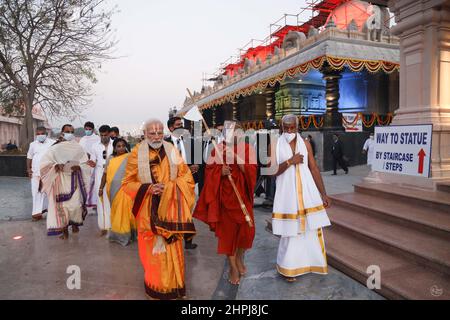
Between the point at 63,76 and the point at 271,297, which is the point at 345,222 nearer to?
the point at 271,297

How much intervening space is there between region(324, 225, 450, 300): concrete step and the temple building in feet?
13.6

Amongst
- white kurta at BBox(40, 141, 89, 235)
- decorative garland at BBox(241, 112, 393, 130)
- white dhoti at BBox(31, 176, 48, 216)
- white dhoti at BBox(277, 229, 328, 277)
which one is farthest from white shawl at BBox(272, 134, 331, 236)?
decorative garland at BBox(241, 112, 393, 130)

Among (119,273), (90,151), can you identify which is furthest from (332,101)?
(119,273)

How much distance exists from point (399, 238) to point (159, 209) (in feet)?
9.83

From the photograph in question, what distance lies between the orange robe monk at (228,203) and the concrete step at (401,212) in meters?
2.24

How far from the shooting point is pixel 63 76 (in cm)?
1537

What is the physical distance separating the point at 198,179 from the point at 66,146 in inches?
99.4

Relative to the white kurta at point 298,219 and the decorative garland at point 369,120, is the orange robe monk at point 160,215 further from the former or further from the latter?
the decorative garland at point 369,120

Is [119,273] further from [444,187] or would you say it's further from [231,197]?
[444,187]

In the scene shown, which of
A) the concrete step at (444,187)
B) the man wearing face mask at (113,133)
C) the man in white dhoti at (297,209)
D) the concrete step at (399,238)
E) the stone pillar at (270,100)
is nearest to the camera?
the concrete step at (399,238)

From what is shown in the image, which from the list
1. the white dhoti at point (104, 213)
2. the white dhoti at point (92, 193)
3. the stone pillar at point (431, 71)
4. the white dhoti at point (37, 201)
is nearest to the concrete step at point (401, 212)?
the stone pillar at point (431, 71)

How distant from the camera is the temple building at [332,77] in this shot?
12406 millimetres

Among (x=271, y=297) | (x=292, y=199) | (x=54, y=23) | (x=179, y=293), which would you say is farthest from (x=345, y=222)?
(x=54, y=23)
